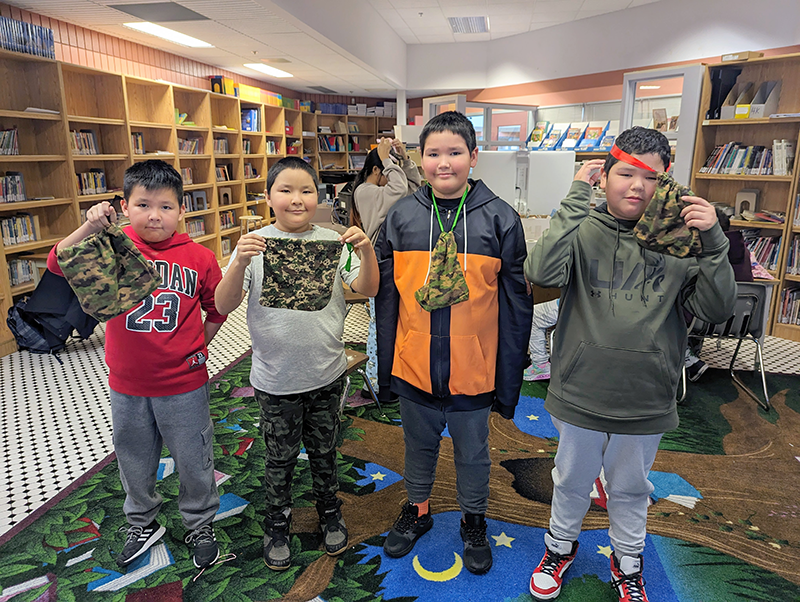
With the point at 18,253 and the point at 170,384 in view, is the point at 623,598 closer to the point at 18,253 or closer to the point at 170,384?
the point at 170,384

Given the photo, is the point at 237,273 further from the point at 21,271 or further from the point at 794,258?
the point at 794,258

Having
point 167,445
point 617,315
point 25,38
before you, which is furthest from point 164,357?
point 25,38

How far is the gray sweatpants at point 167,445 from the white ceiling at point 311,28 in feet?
12.7

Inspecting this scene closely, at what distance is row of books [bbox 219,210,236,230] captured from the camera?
27.1 ft

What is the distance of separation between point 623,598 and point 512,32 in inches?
353

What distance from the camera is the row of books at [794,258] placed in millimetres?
4582

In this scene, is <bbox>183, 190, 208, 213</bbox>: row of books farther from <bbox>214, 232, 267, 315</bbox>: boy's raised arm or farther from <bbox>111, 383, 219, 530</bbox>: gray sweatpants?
<bbox>214, 232, 267, 315</bbox>: boy's raised arm

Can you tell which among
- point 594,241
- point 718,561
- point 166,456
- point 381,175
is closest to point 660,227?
point 594,241

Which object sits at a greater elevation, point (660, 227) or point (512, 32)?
point (512, 32)

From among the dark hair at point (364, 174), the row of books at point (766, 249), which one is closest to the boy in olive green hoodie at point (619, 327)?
the dark hair at point (364, 174)

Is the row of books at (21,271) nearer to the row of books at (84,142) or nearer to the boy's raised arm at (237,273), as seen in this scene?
the row of books at (84,142)

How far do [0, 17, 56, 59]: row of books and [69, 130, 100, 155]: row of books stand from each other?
80 centimetres

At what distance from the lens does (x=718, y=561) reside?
6.39 ft

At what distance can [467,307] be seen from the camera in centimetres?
169
